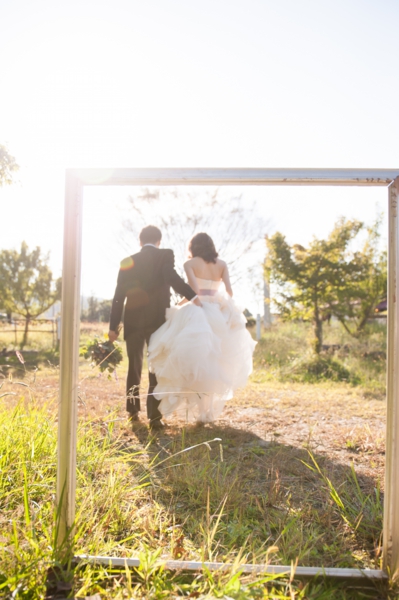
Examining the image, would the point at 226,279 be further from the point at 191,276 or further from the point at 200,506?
the point at 200,506

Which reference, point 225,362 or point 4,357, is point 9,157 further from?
point 4,357

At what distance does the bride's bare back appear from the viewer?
4582mm

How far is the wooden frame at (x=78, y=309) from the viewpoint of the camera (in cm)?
185

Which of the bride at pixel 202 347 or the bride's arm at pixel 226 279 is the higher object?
the bride's arm at pixel 226 279

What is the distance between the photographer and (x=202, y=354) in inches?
158

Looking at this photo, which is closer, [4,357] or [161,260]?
[161,260]

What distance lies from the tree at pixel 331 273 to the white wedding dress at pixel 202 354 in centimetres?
590

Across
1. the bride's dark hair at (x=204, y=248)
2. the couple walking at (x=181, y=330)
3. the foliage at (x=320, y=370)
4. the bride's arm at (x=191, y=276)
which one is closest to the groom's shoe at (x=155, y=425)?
the couple walking at (x=181, y=330)

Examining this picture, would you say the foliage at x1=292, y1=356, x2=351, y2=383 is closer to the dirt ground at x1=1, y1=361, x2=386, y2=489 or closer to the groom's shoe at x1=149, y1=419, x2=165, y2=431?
the dirt ground at x1=1, y1=361, x2=386, y2=489

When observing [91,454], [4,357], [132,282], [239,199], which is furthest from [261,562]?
[4,357]

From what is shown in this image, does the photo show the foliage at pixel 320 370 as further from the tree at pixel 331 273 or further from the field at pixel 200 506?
the field at pixel 200 506

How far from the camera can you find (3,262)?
14.1m

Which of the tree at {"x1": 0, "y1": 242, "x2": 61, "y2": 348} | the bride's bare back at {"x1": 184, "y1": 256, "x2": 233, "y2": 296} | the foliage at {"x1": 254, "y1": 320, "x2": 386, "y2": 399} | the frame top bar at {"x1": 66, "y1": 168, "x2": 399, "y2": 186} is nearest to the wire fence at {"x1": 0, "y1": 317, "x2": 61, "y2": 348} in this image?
the tree at {"x1": 0, "y1": 242, "x2": 61, "y2": 348}

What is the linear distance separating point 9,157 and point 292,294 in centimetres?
671
